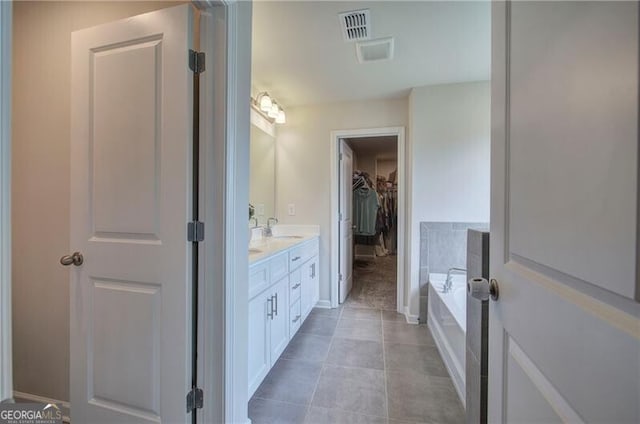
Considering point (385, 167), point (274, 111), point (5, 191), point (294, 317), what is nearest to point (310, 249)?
point (294, 317)

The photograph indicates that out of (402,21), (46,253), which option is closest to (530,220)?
(402,21)

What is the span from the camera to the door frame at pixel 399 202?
9.85ft

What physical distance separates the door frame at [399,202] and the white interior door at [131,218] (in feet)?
7.02

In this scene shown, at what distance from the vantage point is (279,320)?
6.41 ft

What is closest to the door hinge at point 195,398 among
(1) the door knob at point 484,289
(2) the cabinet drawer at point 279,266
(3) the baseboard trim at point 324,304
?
(2) the cabinet drawer at point 279,266

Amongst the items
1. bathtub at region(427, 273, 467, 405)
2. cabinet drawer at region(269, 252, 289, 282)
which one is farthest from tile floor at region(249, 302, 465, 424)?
cabinet drawer at region(269, 252, 289, 282)

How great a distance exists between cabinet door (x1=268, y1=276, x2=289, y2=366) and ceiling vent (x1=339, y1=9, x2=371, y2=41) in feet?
6.06

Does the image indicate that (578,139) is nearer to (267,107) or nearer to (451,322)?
(451,322)

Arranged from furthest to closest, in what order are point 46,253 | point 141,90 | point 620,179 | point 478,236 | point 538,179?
point 46,253, point 141,90, point 478,236, point 538,179, point 620,179

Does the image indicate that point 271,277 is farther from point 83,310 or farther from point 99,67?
point 99,67

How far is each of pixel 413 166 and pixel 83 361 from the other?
2.84m

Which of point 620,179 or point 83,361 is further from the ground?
point 620,179

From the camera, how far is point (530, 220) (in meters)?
0.60

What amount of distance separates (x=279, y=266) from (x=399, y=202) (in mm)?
1672
